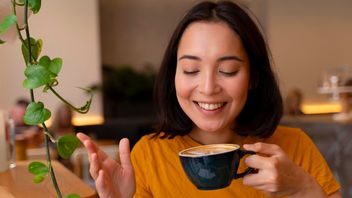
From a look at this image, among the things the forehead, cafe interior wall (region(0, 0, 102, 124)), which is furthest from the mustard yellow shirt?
cafe interior wall (region(0, 0, 102, 124))

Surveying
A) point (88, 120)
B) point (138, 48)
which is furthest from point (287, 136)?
point (138, 48)

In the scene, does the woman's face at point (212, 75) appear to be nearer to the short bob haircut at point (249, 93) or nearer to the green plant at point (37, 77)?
the short bob haircut at point (249, 93)

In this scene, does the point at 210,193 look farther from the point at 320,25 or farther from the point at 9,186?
the point at 320,25

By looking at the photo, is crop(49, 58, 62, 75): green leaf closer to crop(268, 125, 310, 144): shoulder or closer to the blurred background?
crop(268, 125, 310, 144): shoulder

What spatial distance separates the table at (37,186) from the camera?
1.12 meters

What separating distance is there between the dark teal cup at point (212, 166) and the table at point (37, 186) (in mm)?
263

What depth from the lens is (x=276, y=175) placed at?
0.93 metres

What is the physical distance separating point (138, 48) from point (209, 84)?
7.33 metres

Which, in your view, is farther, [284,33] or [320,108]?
[320,108]

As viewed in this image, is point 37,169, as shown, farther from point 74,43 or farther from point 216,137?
point 74,43

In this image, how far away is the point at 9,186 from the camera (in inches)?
48.0

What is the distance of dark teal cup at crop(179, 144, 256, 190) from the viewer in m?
0.89

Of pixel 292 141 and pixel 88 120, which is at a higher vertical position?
pixel 292 141

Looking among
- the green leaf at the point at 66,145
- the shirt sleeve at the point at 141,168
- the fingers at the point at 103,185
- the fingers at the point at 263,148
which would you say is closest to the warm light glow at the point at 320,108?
the shirt sleeve at the point at 141,168
